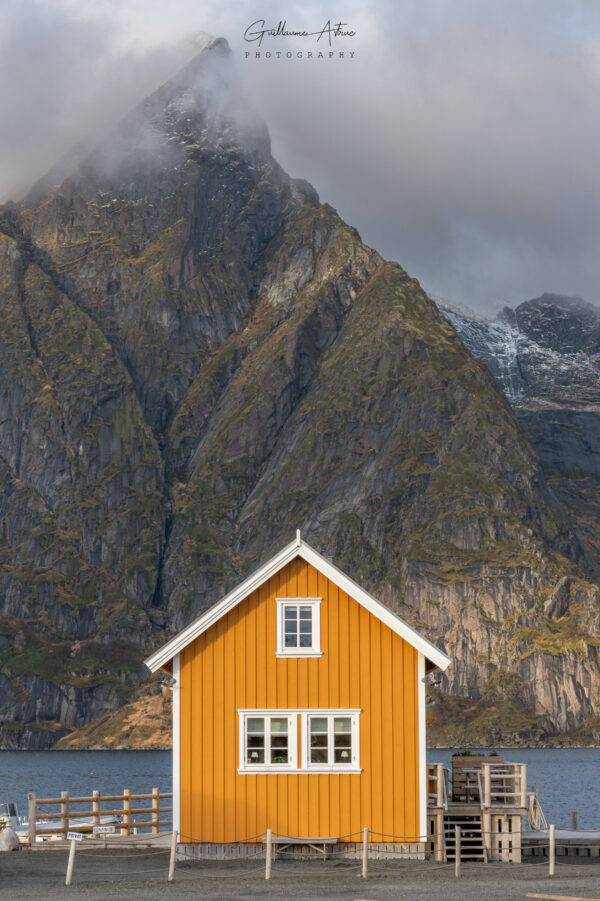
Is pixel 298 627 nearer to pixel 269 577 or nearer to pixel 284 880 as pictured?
pixel 269 577

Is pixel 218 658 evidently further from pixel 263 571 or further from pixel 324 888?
pixel 324 888

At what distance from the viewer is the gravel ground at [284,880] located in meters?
34.8

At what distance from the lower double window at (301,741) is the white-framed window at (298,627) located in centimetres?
190

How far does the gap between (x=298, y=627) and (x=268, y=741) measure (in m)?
3.67

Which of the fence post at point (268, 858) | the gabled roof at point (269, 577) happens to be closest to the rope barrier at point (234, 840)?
the fence post at point (268, 858)

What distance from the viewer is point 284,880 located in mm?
38438

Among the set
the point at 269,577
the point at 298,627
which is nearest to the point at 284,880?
the point at 298,627

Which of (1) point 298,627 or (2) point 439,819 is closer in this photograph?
(2) point 439,819

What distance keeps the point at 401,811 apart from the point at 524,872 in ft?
14.6

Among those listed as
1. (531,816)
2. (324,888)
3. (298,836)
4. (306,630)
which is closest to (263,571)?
(306,630)

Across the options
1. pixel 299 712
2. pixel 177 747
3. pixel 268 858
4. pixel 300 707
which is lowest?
pixel 268 858

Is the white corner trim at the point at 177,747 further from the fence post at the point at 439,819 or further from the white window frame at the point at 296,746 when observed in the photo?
the fence post at the point at 439,819

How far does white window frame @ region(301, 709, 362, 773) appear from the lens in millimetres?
43469

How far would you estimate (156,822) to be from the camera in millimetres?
50375
